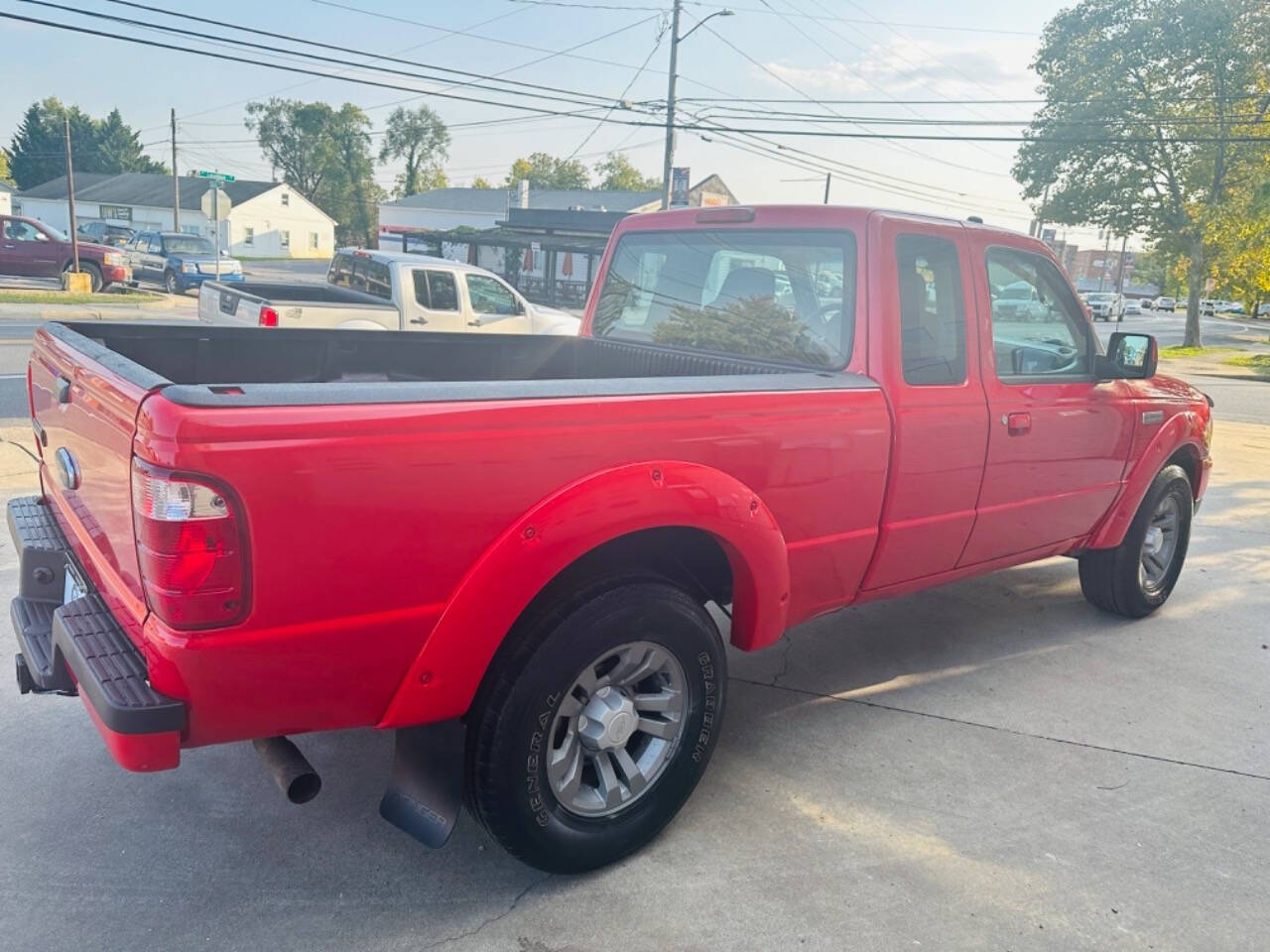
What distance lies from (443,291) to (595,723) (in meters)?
10.5

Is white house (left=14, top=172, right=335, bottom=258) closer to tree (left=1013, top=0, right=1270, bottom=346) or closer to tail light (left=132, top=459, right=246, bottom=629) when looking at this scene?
tree (left=1013, top=0, right=1270, bottom=346)

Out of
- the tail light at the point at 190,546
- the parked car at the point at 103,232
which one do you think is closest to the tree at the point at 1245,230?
the tail light at the point at 190,546

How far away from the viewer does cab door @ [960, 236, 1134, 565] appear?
3916 mm

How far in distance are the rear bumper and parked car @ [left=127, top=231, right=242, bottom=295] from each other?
26.6 meters

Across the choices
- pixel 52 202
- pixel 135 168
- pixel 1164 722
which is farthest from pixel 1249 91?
pixel 135 168

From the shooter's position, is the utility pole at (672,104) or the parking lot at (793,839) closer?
the parking lot at (793,839)

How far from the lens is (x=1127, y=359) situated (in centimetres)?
441

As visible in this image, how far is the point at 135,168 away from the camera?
339 ft

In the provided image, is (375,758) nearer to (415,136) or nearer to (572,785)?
(572,785)

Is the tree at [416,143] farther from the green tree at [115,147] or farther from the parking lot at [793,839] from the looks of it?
the parking lot at [793,839]

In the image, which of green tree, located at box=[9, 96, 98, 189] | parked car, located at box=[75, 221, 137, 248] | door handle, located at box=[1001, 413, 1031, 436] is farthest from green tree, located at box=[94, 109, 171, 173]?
door handle, located at box=[1001, 413, 1031, 436]

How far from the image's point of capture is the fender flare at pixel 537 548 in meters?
2.38

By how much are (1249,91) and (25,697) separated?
38.4 m

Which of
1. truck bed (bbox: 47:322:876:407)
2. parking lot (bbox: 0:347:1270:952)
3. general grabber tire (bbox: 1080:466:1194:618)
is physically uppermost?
truck bed (bbox: 47:322:876:407)
